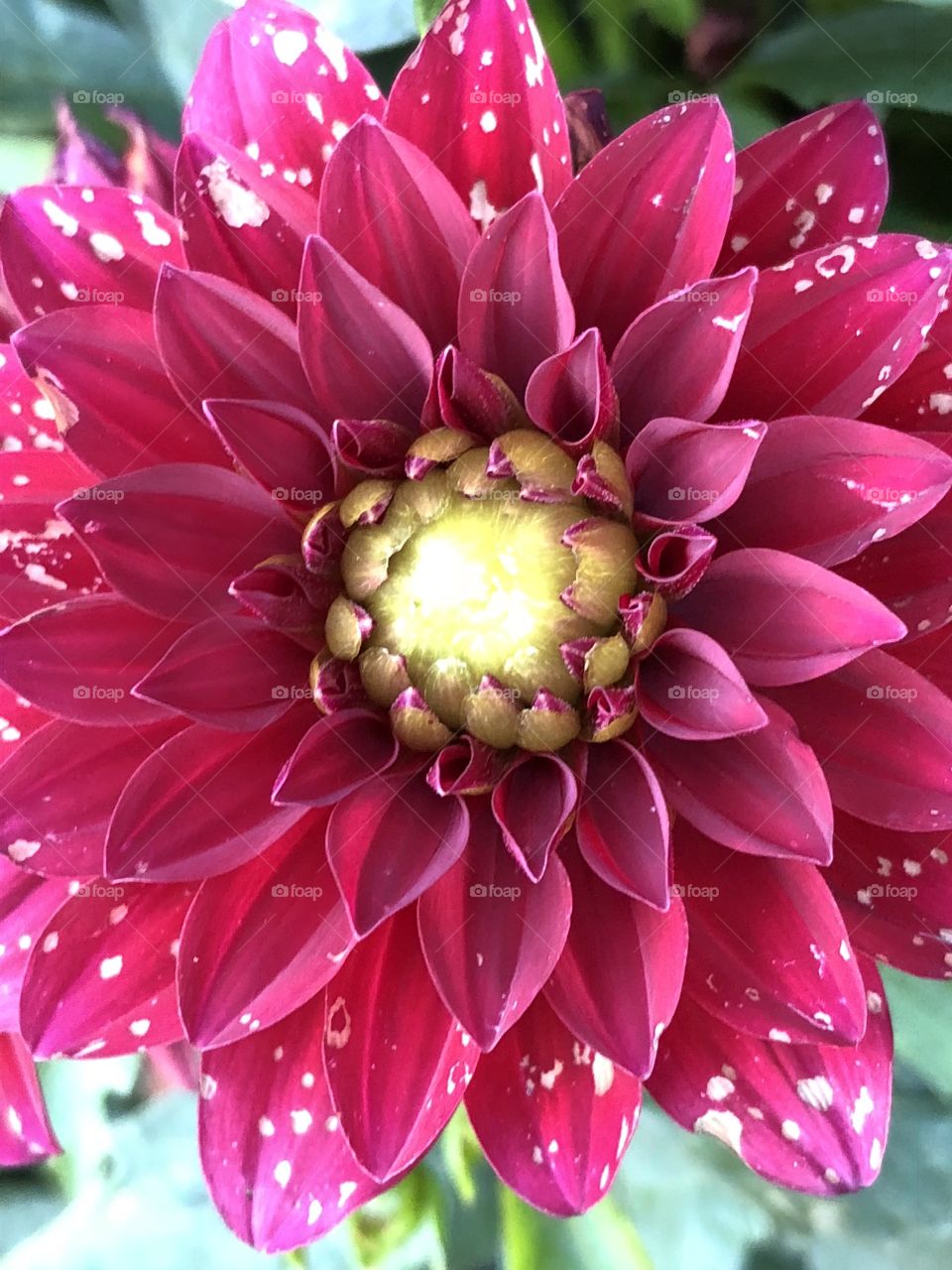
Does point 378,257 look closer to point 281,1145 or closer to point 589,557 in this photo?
point 589,557

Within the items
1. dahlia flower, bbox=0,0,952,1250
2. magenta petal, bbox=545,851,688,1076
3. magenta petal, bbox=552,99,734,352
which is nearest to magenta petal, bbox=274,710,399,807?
dahlia flower, bbox=0,0,952,1250

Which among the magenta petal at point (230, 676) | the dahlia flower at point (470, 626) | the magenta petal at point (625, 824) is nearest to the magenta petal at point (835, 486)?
the dahlia flower at point (470, 626)

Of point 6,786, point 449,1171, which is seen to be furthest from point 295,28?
point 449,1171

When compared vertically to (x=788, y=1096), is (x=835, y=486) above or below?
above

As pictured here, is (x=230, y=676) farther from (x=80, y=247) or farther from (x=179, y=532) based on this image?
(x=80, y=247)

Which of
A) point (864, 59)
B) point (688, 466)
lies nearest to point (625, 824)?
point (688, 466)

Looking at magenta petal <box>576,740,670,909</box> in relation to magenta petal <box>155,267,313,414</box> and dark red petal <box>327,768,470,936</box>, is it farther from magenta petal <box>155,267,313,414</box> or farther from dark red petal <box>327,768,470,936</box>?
magenta petal <box>155,267,313,414</box>

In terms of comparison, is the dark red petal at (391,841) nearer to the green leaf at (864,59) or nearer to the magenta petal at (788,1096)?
the magenta petal at (788,1096)
